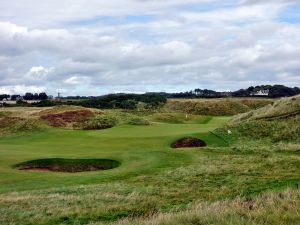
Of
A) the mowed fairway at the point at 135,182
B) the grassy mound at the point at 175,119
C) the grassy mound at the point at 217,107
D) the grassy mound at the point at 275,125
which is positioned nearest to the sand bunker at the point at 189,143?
the mowed fairway at the point at 135,182

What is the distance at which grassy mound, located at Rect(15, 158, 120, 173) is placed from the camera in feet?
107

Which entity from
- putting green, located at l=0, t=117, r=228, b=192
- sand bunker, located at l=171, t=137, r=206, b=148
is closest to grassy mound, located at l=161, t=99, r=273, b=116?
putting green, located at l=0, t=117, r=228, b=192

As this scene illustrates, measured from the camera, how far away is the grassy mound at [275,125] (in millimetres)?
43906

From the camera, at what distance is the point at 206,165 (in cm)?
2877

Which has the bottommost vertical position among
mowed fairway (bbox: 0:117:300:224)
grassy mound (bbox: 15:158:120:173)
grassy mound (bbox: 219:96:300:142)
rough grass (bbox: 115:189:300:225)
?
grassy mound (bbox: 15:158:120:173)

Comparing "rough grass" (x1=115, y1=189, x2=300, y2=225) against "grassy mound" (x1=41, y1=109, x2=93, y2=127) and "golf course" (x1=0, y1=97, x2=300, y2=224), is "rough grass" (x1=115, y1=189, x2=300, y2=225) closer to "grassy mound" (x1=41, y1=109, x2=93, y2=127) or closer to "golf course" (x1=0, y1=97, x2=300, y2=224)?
"golf course" (x1=0, y1=97, x2=300, y2=224)

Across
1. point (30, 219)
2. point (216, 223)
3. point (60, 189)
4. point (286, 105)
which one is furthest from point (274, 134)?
point (216, 223)

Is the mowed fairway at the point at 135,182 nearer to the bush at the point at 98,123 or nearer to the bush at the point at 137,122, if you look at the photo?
the bush at the point at 137,122

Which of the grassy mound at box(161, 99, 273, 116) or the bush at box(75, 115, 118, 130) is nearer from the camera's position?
the bush at box(75, 115, 118, 130)

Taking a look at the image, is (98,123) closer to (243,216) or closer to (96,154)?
(96,154)

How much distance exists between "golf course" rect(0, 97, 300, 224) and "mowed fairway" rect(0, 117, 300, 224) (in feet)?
0.13

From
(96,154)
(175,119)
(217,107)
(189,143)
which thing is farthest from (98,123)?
(217,107)

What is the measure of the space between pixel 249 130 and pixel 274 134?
2732mm

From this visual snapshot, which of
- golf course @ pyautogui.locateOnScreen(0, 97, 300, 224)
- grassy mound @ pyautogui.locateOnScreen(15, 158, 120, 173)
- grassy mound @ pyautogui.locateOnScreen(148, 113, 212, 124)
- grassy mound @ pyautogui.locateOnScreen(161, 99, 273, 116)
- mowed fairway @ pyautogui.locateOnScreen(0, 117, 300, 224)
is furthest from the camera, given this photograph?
grassy mound @ pyautogui.locateOnScreen(161, 99, 273, 116)
